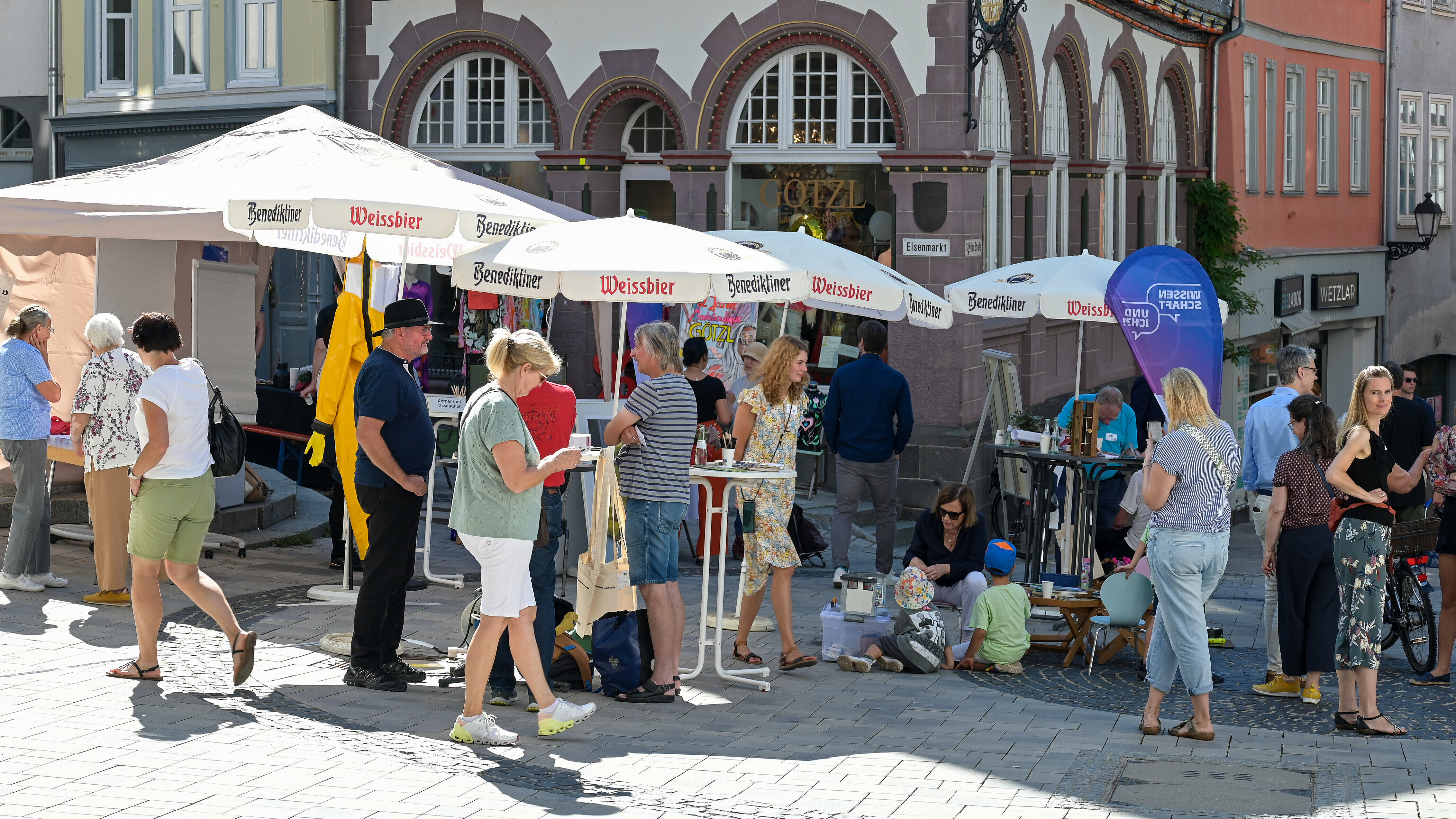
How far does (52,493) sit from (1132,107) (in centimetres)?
1505

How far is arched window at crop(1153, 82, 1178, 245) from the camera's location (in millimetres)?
23203

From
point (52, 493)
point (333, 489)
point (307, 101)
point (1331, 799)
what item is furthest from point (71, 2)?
point (1331, 799)

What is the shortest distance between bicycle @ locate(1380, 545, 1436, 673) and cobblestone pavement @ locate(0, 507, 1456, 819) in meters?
0.22

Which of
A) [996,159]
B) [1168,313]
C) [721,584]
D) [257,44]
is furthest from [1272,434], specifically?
[257,44]

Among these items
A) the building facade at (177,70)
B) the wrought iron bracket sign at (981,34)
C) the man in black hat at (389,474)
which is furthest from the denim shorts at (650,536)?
the building facade at (177,70)

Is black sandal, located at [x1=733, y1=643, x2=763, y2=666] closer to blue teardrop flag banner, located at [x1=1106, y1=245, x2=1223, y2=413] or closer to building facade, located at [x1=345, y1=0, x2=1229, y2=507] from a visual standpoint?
blue teardrop flag banner, located at [x1=1106, y1=245, x2=1223, y2=413]

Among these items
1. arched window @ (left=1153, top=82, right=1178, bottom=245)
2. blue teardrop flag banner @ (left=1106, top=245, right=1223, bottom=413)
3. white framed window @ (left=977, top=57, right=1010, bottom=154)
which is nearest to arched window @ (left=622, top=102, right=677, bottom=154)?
white framed window @ (left=977, top=57, right=1010, bottom=154)

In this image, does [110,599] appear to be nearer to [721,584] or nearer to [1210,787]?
[721,584]

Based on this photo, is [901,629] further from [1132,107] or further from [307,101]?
[1132,107]

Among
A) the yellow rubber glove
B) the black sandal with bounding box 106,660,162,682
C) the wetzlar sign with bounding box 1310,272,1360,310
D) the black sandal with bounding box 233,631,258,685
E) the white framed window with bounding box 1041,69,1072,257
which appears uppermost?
the white framed window with bounding box 1041,69,1072,257

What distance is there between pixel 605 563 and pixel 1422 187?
27.3 m

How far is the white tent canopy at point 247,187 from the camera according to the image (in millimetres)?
9859

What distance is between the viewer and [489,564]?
23.7ft

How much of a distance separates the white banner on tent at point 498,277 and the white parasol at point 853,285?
1.60m
